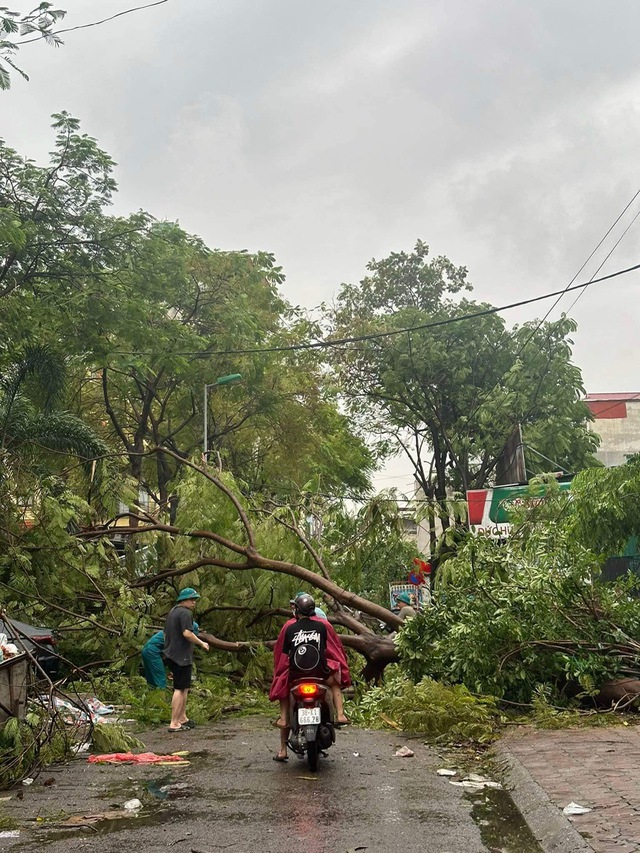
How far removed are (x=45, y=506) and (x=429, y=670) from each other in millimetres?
6042

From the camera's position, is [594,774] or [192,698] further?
[192,698]

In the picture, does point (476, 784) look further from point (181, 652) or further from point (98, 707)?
point (98, 707)

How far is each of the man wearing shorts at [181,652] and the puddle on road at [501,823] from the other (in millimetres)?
4662

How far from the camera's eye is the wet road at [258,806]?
5457 mm

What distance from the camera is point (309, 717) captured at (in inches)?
312

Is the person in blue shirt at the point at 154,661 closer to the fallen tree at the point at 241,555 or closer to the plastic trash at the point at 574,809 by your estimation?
the fallen tree at the point at 241,555

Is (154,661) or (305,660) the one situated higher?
(305,660)

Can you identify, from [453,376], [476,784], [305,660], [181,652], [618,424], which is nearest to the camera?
[476,784]

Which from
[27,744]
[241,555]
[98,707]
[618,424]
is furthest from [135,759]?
[618,424]

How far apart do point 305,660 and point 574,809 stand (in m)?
3.07

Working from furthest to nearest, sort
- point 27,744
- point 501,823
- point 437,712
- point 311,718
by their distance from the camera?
point 437,712
point 311,718
point 27,744
point 501,823

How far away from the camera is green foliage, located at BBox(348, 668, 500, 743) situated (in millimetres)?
9719

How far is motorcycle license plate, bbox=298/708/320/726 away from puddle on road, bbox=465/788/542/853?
1498 mm

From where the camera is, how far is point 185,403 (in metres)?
30.6
